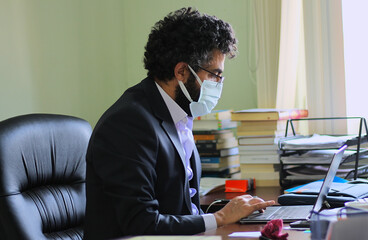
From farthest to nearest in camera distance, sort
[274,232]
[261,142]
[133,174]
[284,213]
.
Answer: [261,142] → [284,213] → [133,174] → [274,232]

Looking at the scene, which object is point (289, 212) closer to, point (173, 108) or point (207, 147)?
point (173, 108)

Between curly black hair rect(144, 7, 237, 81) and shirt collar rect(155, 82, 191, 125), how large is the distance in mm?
61

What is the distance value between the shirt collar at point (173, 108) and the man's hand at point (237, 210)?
35cm

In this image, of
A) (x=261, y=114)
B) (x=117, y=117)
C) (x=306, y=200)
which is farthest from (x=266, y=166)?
(x=117, y=117)

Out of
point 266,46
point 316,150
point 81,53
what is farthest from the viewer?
point 81,53

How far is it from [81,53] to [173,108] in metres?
1.32

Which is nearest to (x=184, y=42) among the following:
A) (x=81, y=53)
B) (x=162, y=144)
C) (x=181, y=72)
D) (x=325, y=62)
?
(x=181, y=72)

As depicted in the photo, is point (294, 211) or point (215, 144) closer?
point (294, 211)

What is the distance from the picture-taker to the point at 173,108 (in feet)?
5.55

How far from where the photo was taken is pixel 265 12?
102 inches

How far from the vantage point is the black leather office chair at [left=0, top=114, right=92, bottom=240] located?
4.89 feet

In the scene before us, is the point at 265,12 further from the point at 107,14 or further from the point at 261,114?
the point at 107,14

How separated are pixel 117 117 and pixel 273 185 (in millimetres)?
1076

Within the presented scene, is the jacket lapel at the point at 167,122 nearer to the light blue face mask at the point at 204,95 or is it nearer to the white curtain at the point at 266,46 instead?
the light blue face mask at the point at 204,95
